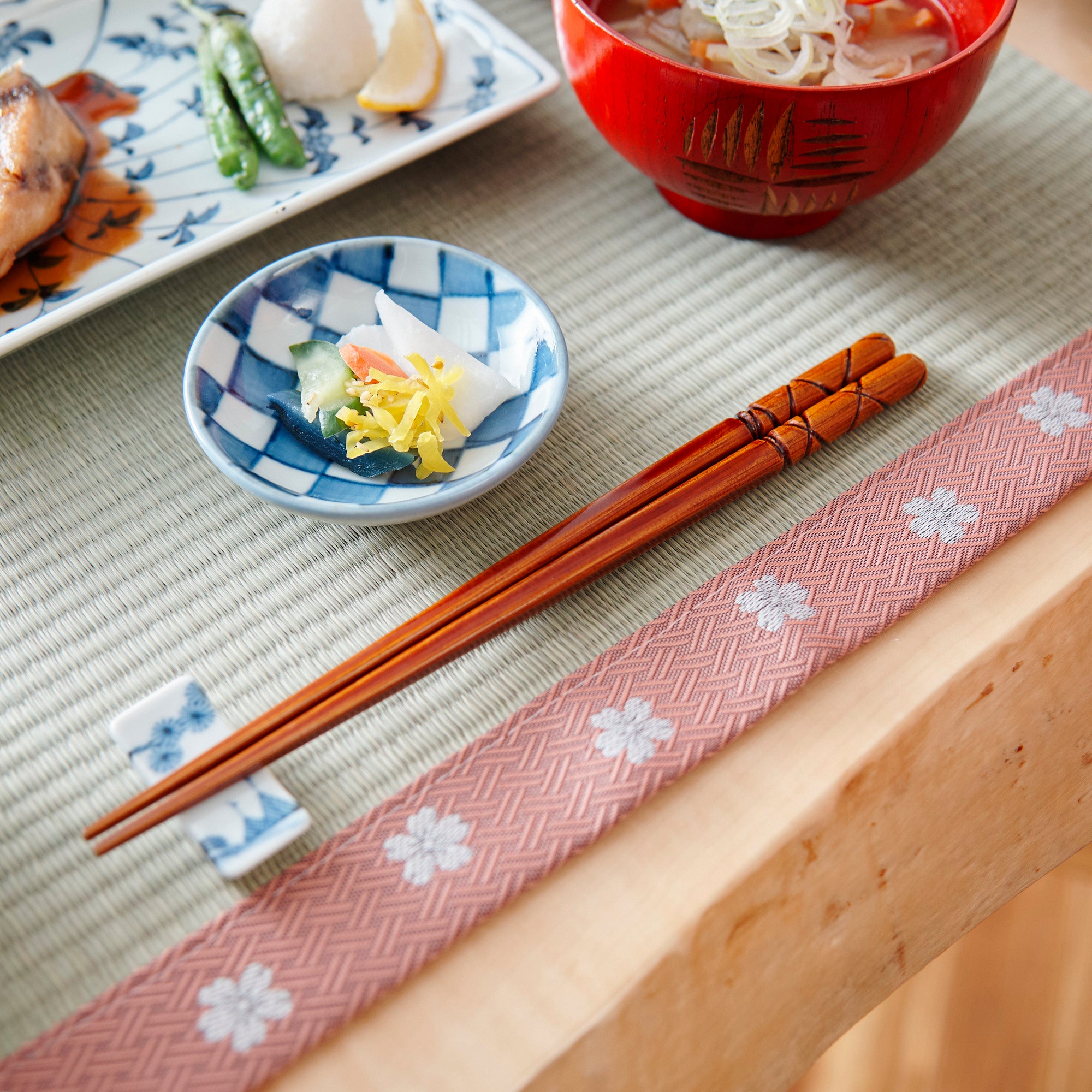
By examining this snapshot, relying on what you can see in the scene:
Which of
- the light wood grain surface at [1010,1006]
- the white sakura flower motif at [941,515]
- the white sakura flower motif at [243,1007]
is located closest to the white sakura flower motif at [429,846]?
the white sakura flower motif at [243,1007]

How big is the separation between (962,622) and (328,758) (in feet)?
1.73

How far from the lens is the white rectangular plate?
40.5 inches

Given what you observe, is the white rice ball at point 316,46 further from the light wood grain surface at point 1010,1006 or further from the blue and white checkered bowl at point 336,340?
the light wood grain surface at point 1010,1006

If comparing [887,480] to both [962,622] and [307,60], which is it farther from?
[307,60]

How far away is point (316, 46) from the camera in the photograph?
1.15 meters

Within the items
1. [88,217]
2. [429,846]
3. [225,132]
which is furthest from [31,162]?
[429,846]

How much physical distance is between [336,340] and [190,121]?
46cm

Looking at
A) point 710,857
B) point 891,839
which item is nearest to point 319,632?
point 710,857

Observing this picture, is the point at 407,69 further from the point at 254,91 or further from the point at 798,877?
the point at 798,877

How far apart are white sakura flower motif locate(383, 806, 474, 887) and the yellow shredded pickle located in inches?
11.6

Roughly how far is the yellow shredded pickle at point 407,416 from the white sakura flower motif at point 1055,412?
0.55 m

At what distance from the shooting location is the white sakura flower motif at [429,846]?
688 mm

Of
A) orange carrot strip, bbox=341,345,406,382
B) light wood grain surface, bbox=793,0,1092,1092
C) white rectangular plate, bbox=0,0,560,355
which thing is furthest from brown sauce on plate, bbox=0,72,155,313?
light wood grain surface, bbox=793,0,1092,1092

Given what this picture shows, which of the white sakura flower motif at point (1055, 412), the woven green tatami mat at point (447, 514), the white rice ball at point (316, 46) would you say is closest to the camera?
the woven green tatami mat at point (447, 514)
